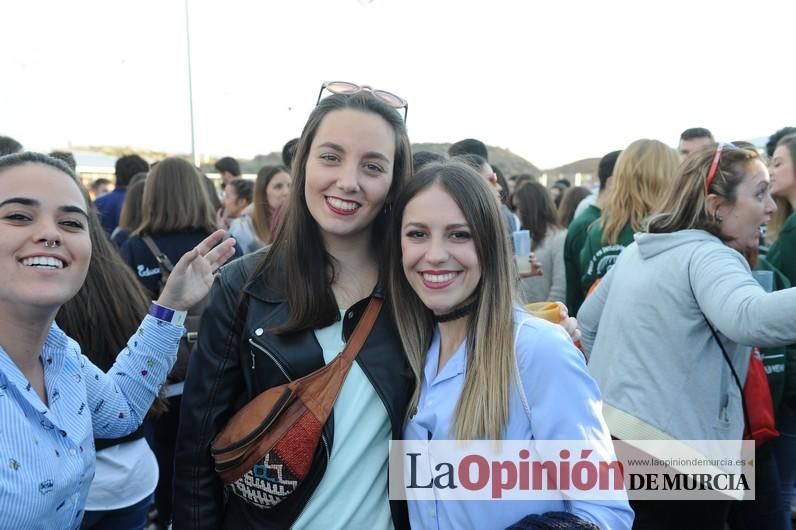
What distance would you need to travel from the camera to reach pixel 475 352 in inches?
67.7

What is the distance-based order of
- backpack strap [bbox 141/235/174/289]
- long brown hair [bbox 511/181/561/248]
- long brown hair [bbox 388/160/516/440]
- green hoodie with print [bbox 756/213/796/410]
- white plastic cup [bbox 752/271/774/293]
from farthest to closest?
long brown hair [bbox 511/181/561/248]
backpack strap [bbox 141/235/174/289]
green hoodie with print [bbox 756/213/796/410]
white plastic cup [bbox 752/271/774/293]
long brown hair [bbox 388/160/516/440]

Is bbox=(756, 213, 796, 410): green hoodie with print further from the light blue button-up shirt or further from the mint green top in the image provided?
the mint green top

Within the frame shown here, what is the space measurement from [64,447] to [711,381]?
7.33 feet

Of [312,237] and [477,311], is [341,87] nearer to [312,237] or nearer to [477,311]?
[312,237]

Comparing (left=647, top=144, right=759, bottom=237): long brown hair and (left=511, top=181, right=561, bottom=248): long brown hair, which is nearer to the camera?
(left=647, top=144, right=759, bottom=237): long brown hair

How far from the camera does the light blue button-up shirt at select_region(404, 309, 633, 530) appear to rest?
61.1 inches

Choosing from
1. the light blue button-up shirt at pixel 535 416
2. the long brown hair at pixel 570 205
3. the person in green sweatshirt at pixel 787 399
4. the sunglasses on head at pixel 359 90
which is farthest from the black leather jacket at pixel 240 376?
the long brown hair at pixel 570 205

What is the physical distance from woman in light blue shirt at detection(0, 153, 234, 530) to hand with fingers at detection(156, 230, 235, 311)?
334mm

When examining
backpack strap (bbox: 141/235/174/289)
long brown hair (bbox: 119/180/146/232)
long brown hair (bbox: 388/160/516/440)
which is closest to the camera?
long brown hair (bbox: 388/160/516/440)

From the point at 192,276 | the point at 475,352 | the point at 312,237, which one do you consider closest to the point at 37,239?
the point at 192,276

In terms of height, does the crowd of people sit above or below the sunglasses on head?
below

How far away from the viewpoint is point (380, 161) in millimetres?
1924

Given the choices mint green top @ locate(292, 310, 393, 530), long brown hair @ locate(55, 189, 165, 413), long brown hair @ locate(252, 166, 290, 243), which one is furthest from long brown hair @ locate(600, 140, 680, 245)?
long brown hair @ locate(252, 166, 290, 243)

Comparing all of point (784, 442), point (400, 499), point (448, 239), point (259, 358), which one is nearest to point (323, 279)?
point (259, 358)
